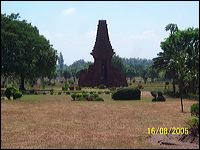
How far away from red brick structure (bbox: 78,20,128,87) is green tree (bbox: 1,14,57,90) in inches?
797

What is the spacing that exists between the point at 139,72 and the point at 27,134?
13781 cm

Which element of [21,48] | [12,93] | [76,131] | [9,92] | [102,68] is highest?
[21,48]

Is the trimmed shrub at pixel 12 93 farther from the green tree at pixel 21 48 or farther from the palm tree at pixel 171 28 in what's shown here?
the palm tree at pixel 171 28

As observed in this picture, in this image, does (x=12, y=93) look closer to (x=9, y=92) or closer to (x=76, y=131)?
(x=9, y=92)

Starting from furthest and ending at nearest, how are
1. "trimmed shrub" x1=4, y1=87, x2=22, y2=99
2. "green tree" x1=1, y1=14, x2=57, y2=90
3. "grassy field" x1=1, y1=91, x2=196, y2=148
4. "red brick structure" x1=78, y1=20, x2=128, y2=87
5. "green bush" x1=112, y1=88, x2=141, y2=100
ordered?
"red brick structure" x1=78, y1=20, x2=128, y2=87
"green tree" x1=1, y1=14, x2=57, y2=90
"green bush" x1=112, y1=88, x2=141, y2=100
"trimmed shrub" x1=4, y1=87, x2=22, y2=99
"grassy field" x1=1, y1=91, x2=196, y2=148

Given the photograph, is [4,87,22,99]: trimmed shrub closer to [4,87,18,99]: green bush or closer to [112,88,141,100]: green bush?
[4,87,18,99]: green bush

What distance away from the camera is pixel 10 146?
1418cm

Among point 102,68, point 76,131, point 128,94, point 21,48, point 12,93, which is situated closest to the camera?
point 76,131

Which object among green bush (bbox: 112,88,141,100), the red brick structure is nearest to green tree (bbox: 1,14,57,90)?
green bush (bbox: 112,88,141,100)

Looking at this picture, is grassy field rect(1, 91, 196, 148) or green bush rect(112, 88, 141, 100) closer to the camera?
grassy field rect(1, 91, 196, 148)

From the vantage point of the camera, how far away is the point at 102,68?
89.2 meters

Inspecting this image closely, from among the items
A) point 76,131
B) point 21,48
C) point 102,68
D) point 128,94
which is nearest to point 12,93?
point 128,94

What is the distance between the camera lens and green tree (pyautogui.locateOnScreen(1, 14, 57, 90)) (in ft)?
192

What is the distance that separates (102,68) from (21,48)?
32.0 meters
